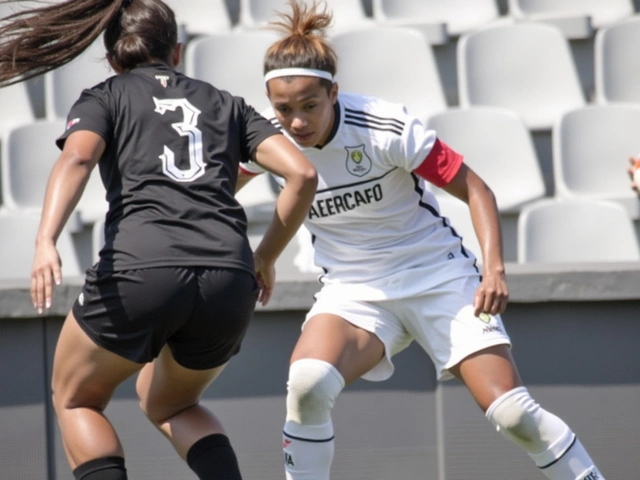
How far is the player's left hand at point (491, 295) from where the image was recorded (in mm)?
2928

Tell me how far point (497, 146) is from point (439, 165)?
8.39 ft

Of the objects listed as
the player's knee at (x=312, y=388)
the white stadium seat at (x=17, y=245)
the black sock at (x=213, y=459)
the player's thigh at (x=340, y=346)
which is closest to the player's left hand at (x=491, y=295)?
the player's thigh at (x=340, y=346)

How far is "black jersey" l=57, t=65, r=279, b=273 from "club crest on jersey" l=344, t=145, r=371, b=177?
0.53 meters

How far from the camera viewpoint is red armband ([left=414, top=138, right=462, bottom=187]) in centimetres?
306

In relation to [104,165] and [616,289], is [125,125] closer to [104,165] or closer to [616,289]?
[104,165]

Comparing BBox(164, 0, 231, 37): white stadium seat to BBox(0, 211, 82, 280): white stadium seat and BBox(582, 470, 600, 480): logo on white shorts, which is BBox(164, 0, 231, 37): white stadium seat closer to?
BBox(0, 211, 82, 280): white stadium seat

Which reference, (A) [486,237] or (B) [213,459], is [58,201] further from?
(A) [486,237]

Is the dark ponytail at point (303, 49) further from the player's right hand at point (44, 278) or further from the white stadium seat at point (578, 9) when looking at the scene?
the white stadium seat at point (578, 9)

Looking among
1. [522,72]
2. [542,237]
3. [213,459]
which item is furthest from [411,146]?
[522,72]

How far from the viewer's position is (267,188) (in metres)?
5.51

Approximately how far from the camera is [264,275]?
119 inches

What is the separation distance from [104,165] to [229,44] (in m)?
3.30

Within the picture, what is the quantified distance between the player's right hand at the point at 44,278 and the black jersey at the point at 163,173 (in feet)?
0.72

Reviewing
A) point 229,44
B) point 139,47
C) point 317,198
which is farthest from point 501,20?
point 139,47
